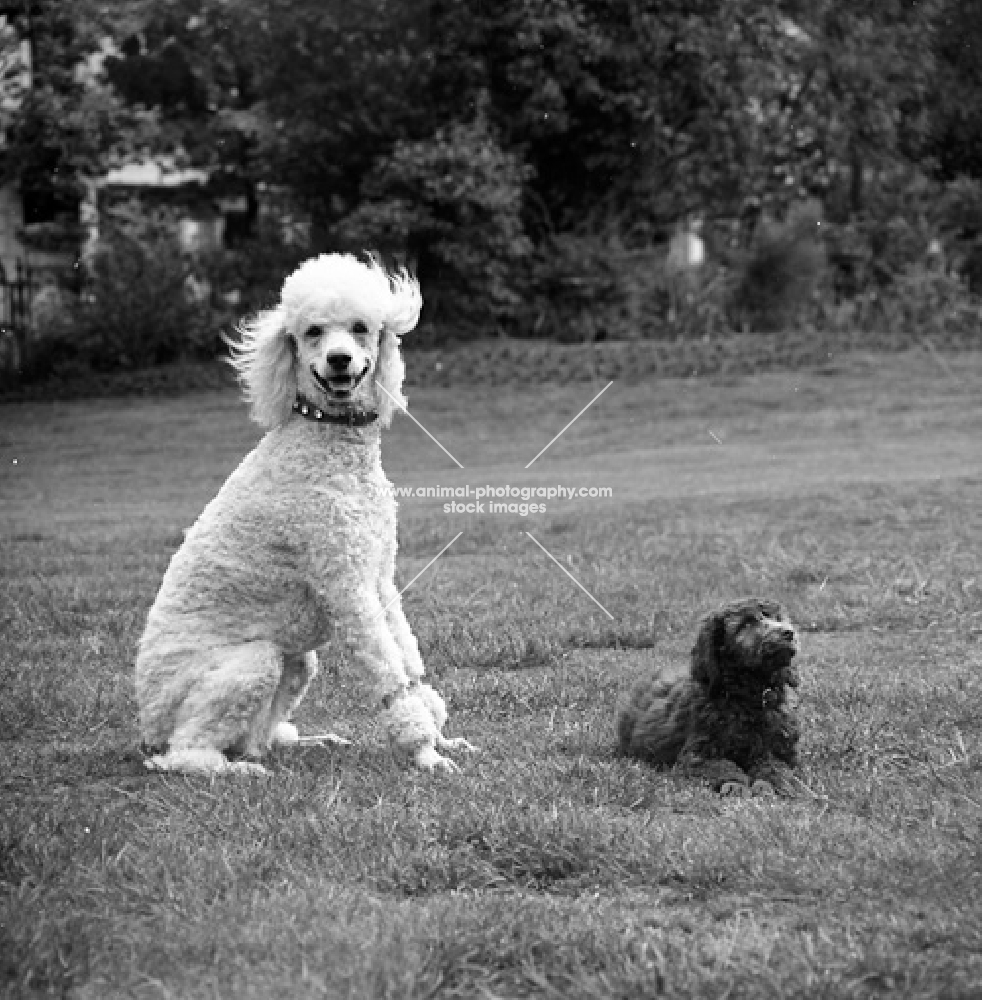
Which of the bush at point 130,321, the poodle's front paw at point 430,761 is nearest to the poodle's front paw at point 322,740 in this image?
the poodle's front paw at point 430,761

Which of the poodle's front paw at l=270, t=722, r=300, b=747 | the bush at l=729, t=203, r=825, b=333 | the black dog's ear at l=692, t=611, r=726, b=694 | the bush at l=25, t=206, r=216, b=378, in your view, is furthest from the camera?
the bush at l=729, t=203, r=825, b=333

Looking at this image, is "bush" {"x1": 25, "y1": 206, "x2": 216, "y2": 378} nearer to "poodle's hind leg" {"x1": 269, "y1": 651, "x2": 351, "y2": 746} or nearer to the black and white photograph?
the black and white photograph

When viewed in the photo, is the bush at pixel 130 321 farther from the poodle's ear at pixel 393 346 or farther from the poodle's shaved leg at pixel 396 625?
the poodle's shaved leg at pixel 396 625

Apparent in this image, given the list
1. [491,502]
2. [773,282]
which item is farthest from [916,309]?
[491,502]

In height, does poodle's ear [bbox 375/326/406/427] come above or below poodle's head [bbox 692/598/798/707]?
above

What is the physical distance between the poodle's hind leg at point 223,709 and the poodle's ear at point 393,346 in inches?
37.9

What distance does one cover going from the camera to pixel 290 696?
6617 millimetres

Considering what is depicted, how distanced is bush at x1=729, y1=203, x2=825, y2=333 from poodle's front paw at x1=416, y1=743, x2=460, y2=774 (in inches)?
776

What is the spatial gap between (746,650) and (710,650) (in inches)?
7.4

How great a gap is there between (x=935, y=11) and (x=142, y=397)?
16041 millimetres

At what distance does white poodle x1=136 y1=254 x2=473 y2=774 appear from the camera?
20.4ft

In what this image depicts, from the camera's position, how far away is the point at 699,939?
4.23m

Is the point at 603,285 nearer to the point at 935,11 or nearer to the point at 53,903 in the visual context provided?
the point at 935,11

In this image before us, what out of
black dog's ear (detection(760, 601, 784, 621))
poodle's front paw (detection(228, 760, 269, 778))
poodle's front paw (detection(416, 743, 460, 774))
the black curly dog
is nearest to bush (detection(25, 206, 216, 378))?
poodle's front paw (detection(228, 760, 269, 778))
